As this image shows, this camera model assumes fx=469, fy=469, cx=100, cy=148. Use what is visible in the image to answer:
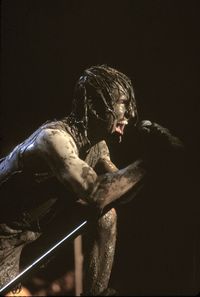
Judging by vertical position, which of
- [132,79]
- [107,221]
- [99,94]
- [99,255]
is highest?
[99,94]

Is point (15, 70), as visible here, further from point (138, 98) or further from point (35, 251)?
point (35, 251)

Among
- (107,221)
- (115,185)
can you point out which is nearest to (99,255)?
(107,221)

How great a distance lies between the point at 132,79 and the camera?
3.60m

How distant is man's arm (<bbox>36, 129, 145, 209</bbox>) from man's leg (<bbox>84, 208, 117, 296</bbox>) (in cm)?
46

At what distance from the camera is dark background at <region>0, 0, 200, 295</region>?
3.44 meters

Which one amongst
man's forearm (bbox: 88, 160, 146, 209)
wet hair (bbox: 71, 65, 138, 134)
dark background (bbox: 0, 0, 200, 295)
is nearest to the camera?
man's forearm (bbox: 88, 160, 146, 209)

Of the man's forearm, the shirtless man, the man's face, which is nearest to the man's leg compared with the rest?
the shirtless man

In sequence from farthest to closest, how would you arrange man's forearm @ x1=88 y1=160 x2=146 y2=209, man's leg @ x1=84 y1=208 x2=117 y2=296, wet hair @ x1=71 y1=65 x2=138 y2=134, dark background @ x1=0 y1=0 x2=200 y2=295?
1. dark background @ x1=0 y1=0 x2=200 y2=295
2. man's leg @ x1=84 y1=208 x2=117 y2=296
3. wet hair @ x1=71 y1=65 x2=138 y2=134
4. man's forearm @ x1=88 y1=160 x2=146 y2=209

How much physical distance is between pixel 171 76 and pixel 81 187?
139 cm

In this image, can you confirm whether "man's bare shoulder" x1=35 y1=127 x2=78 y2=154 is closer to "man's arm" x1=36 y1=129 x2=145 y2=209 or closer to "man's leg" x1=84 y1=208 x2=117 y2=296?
"man's arm" x1=36 y1=129 x2=145 y2=209

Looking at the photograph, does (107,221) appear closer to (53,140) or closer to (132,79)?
(53,140)

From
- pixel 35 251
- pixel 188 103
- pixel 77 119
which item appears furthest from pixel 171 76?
pixel 35 251

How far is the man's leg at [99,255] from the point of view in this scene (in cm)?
282

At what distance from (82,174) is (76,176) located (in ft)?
0.11
